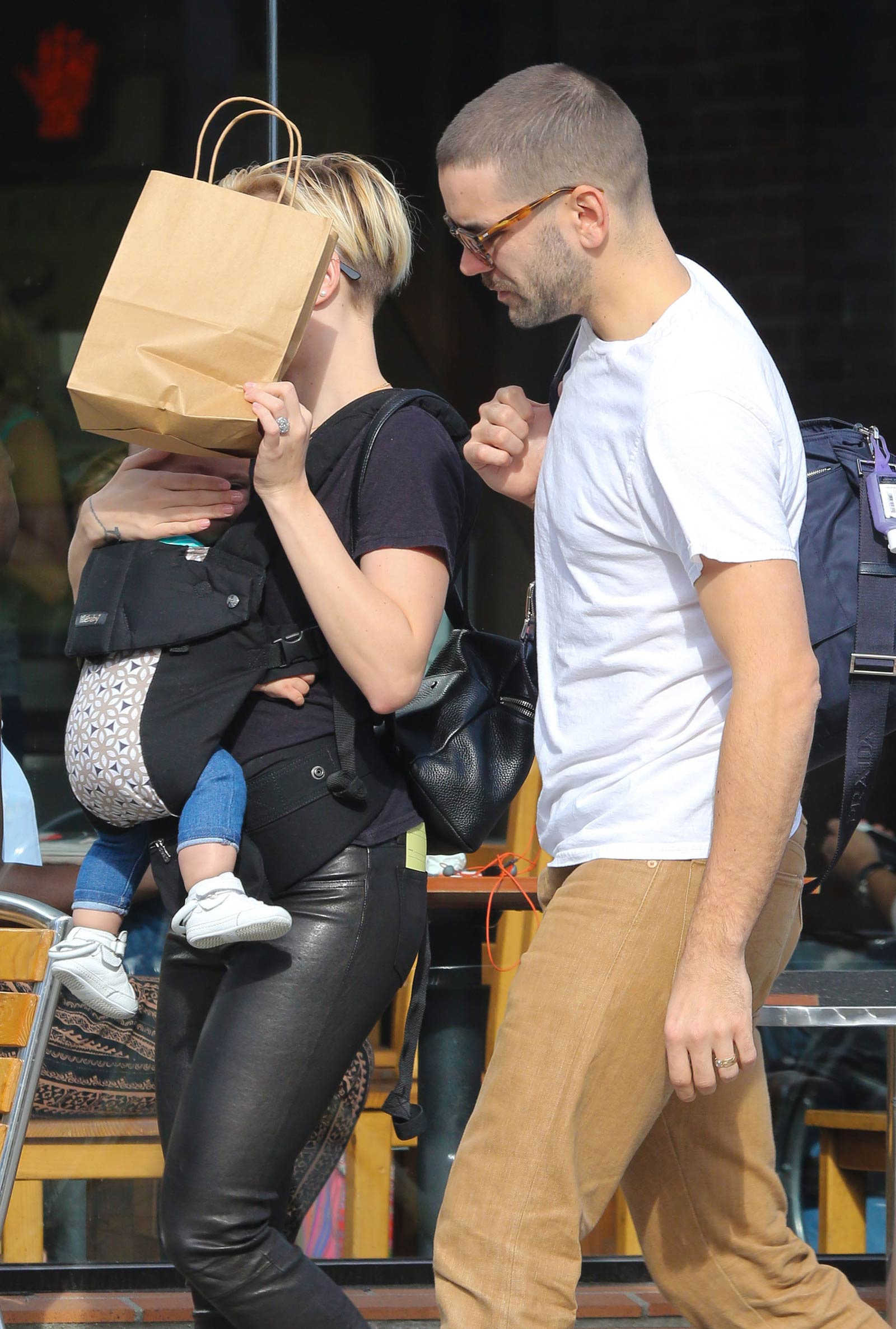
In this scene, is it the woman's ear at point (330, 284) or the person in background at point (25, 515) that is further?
the person in background at point (25, 515)

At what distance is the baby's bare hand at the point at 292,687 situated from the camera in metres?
1.91

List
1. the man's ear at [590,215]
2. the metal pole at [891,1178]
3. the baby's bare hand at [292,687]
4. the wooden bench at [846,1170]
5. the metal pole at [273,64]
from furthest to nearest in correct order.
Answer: the metal pole at [273,64] → the wooden bench at [846,1170] → the metal pole at [891,1178] → the baby's bare hand at [292,687] → the man's ear at [590,215]

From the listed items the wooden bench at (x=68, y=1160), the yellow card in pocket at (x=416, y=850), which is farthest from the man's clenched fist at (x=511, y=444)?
the wooden bench at (x=68, y=1160)

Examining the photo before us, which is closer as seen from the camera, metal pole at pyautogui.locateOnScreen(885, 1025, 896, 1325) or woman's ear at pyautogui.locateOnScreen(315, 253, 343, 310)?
woman's ear at pyautogui.locateOnScreen(315, 253, 343, 310)

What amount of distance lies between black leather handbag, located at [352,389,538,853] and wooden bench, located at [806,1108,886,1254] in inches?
74.5

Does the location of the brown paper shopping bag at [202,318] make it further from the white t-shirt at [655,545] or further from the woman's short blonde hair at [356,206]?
the white t-shirt at [655,545]

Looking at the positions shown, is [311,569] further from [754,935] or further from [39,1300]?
[39,1300]

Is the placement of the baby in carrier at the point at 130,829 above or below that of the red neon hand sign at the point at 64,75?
below

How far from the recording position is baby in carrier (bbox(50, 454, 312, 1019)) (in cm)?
180

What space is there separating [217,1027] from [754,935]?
696 millimetres

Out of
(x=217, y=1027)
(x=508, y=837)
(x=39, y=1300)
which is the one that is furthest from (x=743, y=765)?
(x=39, y=1300)

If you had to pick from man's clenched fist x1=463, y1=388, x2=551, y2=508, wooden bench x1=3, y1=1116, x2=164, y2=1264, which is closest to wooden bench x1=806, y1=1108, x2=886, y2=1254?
wooden bench x1=3, y1=1116, x2=164, y2=1264

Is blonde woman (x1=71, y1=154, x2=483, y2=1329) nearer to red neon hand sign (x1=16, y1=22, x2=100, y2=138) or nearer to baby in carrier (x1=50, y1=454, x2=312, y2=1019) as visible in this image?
baby in carrier (x1=50, y1=454, x2=312, y2=1019)

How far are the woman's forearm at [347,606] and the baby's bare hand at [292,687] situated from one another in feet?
0.37
